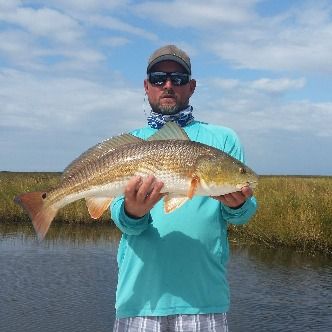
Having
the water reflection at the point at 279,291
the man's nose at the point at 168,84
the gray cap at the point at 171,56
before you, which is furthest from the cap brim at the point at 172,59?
the water reflection at the point at 279,291


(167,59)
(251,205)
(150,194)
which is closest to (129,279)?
(150,194)

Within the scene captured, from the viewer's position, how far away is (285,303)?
1385cm

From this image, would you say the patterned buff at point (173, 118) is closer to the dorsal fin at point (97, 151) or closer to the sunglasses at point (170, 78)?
the sunglasses at point (170, 78)

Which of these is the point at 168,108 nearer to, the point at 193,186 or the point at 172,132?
the point at 172,132

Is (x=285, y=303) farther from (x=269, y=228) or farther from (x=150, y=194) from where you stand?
(x=150, y=194)

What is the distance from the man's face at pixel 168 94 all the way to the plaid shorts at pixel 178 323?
1.64 m

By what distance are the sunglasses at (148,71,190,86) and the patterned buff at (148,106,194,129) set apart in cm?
23

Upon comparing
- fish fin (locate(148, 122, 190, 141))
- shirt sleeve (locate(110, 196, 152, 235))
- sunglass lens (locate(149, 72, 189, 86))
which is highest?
sunglass lens (locate(149, 72, 189, 86))

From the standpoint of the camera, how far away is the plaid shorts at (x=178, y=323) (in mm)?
3861

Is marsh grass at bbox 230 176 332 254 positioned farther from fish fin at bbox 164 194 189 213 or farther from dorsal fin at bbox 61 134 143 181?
fish fin at bbox 164 194 189 213

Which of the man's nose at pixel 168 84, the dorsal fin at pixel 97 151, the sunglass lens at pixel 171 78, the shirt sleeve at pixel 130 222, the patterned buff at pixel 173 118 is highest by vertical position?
the sunglass lens at pixel 171 78

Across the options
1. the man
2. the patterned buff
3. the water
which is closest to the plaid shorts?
the man

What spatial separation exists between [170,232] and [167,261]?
0.72ft

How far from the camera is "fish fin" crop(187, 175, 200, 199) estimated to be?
3.86 meters
